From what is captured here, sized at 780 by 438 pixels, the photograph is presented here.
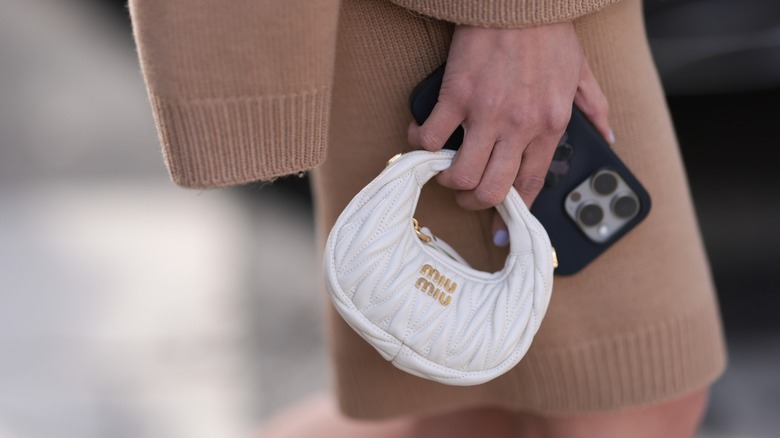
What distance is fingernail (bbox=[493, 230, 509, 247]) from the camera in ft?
3.28

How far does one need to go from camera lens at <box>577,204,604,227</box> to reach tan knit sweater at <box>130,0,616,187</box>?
0.72ft

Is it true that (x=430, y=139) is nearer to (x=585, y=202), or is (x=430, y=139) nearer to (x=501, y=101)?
(x=501, y=101)

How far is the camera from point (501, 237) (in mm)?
1001

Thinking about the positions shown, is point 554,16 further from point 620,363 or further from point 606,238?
point 620,363

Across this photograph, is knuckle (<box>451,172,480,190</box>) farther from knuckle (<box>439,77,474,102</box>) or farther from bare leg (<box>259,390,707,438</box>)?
bare leg (<box>259,390,707,438</box>)

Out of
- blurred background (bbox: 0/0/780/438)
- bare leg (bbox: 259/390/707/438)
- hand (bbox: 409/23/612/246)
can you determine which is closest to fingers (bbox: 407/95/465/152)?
hand (bbox: 409/23/612/246)

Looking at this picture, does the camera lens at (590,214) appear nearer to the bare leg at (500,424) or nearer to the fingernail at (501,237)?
the fingernail at (501,237)

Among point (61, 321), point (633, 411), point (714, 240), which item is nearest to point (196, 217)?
point (61, 321)

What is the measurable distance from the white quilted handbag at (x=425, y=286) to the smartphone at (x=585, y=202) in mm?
78

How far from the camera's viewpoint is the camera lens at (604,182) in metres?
1.00

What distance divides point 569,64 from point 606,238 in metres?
0.21

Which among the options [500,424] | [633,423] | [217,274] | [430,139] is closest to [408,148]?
[430,139]

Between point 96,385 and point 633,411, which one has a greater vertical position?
point 633,411

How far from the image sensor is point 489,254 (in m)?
1.04
